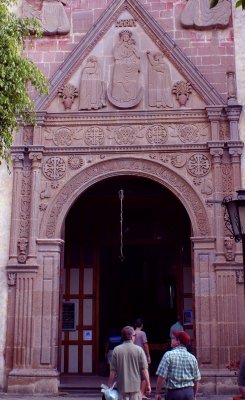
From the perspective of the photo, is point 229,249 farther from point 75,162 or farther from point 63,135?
point 63,135

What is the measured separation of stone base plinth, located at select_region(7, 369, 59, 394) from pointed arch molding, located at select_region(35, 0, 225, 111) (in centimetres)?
641

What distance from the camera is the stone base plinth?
12.0m

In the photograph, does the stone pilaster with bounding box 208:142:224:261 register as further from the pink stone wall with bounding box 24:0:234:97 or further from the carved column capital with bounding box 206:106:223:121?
the pink stone wall with bounding box 24:0:234:97

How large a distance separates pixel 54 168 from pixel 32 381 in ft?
16.6

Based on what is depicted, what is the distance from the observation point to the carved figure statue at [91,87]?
13.8m

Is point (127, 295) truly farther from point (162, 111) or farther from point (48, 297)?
point (162, 111)

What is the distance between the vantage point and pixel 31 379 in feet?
39.6

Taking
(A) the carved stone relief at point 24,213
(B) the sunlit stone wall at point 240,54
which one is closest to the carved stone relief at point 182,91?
(B) the sunlit stone wall at point 240,54

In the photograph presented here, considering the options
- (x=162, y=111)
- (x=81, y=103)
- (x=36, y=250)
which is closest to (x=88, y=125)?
(x=81, y=103)

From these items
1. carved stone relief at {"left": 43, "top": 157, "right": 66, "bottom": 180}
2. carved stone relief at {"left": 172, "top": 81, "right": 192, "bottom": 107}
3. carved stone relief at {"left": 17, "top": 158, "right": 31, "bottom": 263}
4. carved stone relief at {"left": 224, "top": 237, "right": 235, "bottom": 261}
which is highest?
carved stone relief at {"left": 172, "top": 81, "right": 192, "bottom": 107}

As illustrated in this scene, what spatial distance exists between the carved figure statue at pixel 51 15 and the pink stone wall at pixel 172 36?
0.15 metres

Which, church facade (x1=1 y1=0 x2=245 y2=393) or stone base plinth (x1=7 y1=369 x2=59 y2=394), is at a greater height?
church facade (x1=1 y1=0 x2=245 y2=393)

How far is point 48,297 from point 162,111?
5373 mm

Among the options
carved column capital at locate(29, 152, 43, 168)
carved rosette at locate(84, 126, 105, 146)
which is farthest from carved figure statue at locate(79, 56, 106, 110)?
carved column capital at locate(29, 152, 43, 168)
